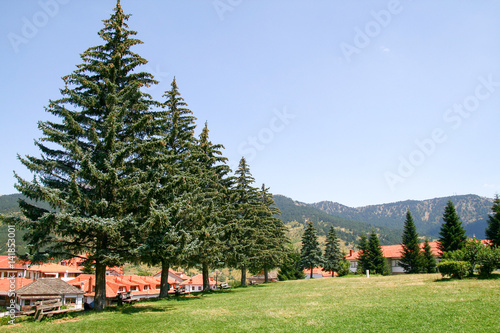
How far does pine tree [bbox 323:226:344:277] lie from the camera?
70.5m

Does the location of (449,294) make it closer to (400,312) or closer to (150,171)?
(400,312)

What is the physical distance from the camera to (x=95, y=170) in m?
15.7

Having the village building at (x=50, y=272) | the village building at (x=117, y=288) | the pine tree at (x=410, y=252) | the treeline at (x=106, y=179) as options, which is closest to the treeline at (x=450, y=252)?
the pine tree at (x=410, y=252)

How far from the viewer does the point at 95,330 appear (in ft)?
39.0

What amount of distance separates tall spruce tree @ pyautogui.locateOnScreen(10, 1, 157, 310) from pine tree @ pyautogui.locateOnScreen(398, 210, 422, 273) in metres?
53.8

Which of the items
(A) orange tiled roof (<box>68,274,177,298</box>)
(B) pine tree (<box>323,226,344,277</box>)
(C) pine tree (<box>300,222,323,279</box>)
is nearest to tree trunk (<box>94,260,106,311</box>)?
(A) orange tiled roof (<box>68,274,177,298</box>)

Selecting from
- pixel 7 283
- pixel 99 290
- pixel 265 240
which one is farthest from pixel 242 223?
pixel 7 283

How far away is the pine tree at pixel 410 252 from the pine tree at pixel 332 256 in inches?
613

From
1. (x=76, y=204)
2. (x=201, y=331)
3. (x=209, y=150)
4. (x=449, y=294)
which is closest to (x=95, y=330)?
(x=201, y=331)

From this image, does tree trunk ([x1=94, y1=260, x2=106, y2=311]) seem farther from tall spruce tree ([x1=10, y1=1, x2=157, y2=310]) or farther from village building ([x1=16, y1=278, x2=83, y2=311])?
village building ([x1=16, y1=278, x2=83, y2=311])

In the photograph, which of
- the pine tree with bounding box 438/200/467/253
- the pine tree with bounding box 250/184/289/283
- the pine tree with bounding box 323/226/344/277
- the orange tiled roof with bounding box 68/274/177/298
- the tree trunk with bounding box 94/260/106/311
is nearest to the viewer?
the tree trunk with bounding box 94/260/106/311

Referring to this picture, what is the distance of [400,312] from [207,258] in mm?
16645

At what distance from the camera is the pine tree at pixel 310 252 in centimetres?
6819

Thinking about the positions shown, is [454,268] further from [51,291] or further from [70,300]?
[70,300]
